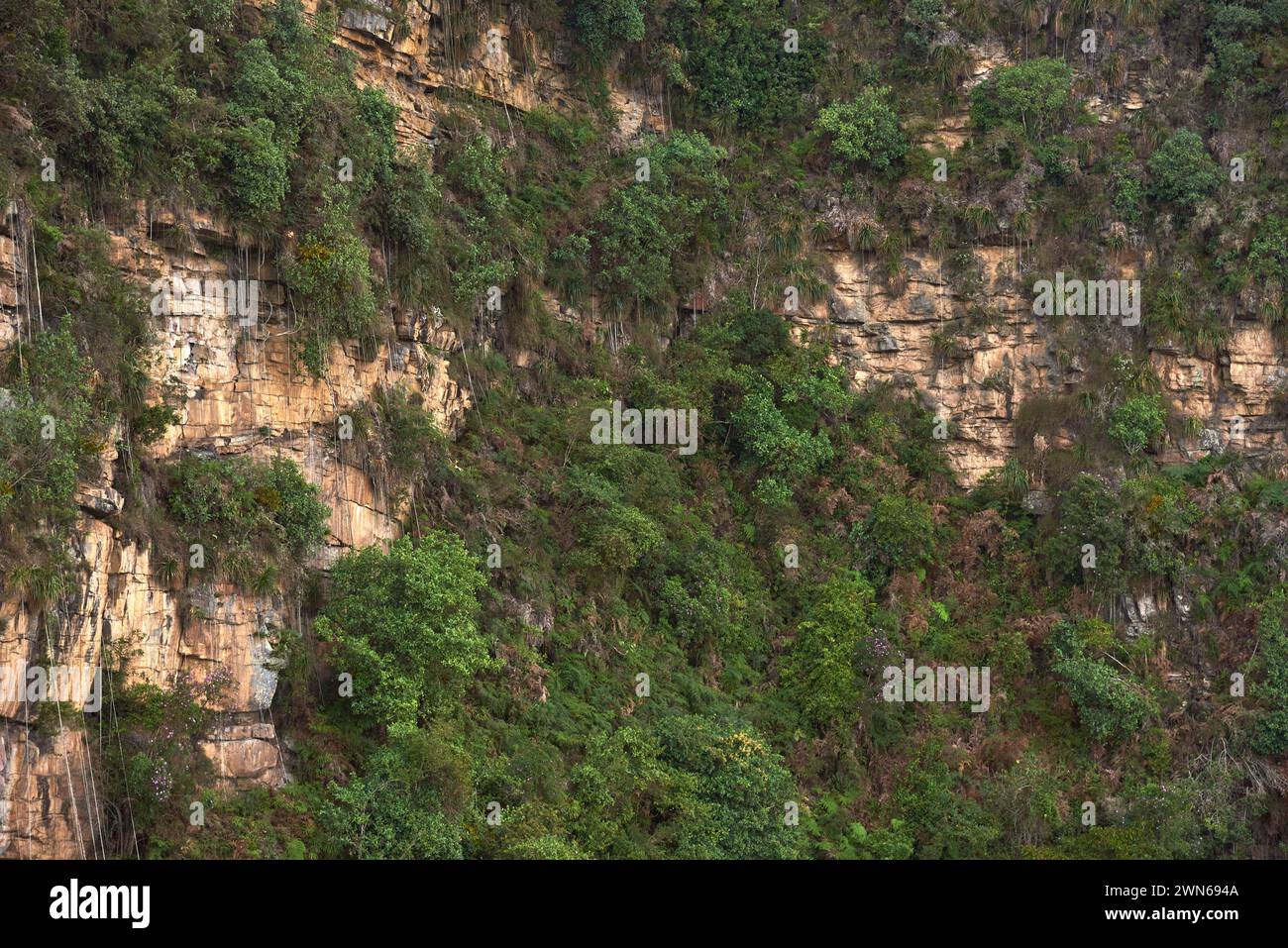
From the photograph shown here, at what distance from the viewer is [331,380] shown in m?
22.2

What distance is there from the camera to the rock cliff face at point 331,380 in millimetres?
17500

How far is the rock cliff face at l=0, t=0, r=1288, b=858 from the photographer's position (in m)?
17.5

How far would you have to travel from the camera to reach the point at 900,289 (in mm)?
30312

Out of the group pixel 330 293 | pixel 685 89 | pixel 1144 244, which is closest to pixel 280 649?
pixel 330 293

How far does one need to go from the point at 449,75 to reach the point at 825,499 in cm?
1039

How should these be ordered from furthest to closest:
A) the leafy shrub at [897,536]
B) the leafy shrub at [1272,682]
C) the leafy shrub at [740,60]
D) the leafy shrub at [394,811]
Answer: the leafy shrub at [740,60]
the leafy shrub at [897,536]
the leafy shrub at [1272,682]
the leafy shrub at [394,811]

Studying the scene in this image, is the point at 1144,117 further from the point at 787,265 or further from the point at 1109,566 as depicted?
the point at 1109,566

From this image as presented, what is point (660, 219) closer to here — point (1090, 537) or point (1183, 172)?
point (1090, 537)

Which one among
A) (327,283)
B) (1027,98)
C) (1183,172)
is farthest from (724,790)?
(1027,98)

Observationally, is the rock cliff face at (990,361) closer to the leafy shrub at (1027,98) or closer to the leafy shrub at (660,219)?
the leafy shrub at (1027,98)

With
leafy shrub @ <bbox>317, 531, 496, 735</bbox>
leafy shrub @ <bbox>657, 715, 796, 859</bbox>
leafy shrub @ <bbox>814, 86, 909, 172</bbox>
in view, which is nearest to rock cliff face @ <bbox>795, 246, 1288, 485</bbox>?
leafy shrub @ <bbox>814, 86, 909, 172</bbox>

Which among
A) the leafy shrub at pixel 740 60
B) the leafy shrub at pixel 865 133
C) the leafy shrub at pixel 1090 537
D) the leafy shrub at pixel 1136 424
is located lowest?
the leafy shrub at pixel 1090 537

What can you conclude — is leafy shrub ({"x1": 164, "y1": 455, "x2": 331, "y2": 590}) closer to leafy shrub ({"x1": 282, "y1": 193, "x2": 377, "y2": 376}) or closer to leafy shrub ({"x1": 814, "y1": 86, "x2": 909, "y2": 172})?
leafy shrub ({"x1": 282, "y1": 193, "x2": 377, "y2": 376})

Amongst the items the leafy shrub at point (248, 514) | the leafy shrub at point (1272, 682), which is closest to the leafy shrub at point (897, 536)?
the leafy shrub at point (1272, 682)
